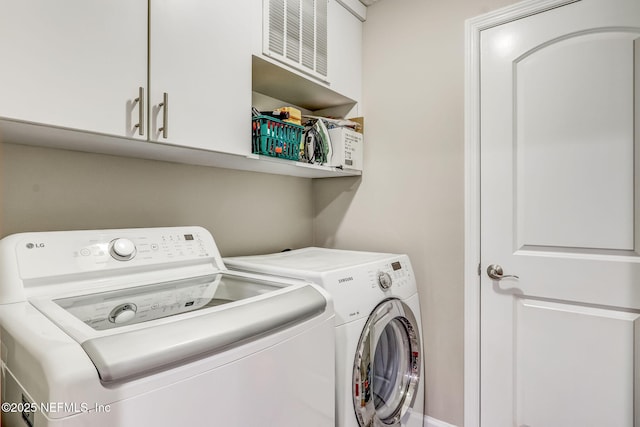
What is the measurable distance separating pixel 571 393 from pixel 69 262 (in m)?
2.07

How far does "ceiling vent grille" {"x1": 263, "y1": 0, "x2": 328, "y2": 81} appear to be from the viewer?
153 cm

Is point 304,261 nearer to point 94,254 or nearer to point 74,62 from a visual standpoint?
point 94,254

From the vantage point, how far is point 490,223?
5.74ft

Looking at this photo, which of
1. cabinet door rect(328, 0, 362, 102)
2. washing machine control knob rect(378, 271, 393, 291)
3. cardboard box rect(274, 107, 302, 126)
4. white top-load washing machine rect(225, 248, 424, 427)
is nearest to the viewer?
white top-load washing machine rect(225, 248, 424, 427)

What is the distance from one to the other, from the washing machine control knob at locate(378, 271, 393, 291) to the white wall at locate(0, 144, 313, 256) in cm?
78

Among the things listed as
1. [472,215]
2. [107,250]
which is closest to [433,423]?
[472,215]

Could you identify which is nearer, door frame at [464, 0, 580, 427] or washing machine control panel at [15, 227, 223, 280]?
washing machine control panel at [15, 227, 223, 280]

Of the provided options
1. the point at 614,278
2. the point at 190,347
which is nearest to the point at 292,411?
the point at 190,347

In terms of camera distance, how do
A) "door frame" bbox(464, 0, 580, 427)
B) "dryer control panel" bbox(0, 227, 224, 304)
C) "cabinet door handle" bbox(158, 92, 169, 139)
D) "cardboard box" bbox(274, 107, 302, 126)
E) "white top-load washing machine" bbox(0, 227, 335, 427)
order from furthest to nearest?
"door frame" bbox(464, 0, 580, 427) → "cardboard box" bbox(274, 107, 302, 126) → "cabinet door handle" bbox(158, 92, 169, 139) → "dryer control panel" bbox(0, 227, 224, 304) → "white top-load washing machine" bbox(0, 227, 335, 427)

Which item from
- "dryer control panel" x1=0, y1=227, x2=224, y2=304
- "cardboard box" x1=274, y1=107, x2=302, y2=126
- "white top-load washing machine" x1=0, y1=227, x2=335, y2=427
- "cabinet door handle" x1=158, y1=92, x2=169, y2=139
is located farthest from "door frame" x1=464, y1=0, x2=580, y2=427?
"cabinet door handle" x1=158, y1=92, x2=169, y2=139

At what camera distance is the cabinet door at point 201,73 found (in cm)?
113

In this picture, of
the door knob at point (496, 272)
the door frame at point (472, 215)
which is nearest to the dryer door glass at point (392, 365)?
the door frame at point (472, 215)

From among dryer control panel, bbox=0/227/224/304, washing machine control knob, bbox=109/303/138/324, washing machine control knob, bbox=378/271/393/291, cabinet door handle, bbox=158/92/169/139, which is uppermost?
cabinet door handle, bbox=158/92/169/139

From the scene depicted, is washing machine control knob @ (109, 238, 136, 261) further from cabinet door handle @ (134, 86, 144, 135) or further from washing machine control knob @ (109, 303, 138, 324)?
cabinet door handle @ (134, 86, 144, 135)
